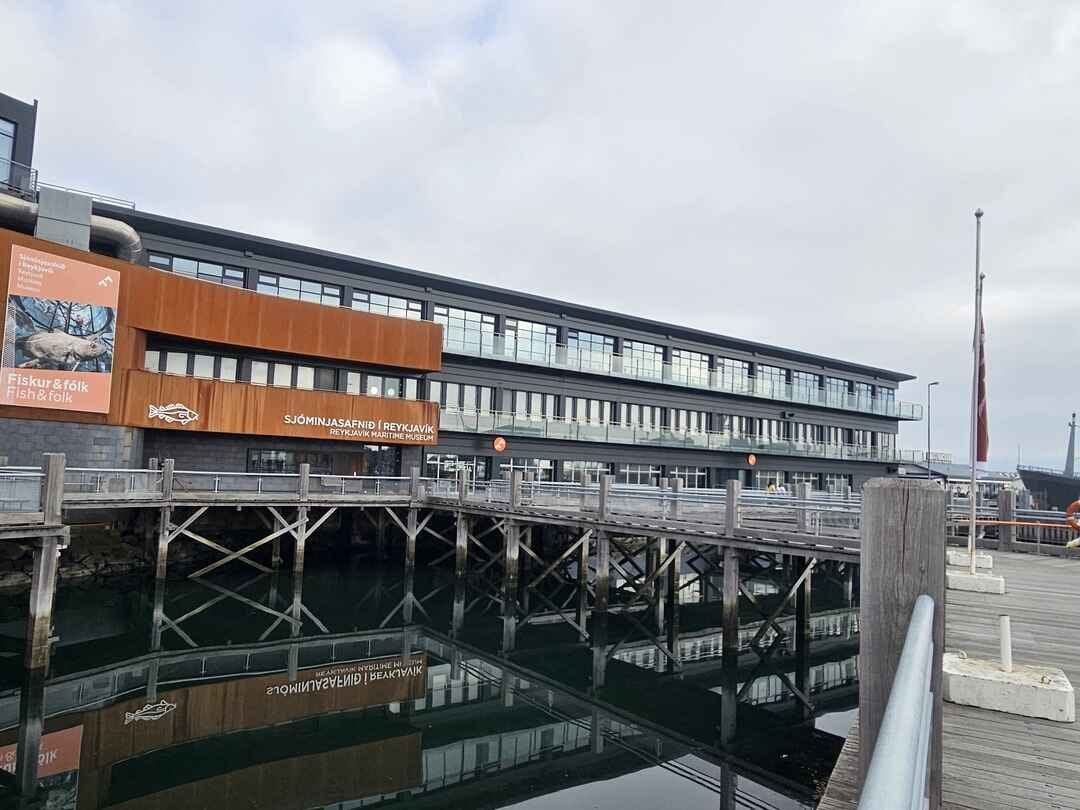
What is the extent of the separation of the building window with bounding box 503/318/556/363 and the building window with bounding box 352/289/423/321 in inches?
191

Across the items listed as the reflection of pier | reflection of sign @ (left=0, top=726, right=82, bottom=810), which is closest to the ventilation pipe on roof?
the reflection of pier

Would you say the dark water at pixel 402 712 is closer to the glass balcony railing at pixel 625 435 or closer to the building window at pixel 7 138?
the glass balcony railing at pixel 625 435

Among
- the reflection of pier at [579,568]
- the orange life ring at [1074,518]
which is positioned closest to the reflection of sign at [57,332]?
the reflection of pier at [579,568]

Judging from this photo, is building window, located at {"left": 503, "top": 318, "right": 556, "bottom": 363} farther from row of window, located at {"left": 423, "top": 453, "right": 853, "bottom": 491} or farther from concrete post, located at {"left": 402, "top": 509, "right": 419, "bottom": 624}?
concrete post, located at {"left": 402, "top": 509, "right": 419, "bottom": 624}

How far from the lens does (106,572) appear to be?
2428 cm

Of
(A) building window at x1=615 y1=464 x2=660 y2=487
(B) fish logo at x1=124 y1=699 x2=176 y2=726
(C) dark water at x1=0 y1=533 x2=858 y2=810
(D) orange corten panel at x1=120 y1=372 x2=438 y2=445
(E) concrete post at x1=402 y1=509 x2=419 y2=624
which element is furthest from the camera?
(A) building window at x1=615 y1=464 x2=660 y2=487

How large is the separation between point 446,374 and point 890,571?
107ft

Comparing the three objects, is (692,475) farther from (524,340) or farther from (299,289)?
(299,289)

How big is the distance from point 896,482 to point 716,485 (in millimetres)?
42773

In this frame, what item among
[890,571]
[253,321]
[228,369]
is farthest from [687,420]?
[890,571]

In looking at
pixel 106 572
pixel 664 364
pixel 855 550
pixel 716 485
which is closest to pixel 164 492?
pixel 106 572

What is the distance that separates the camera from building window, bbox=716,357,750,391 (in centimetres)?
4491

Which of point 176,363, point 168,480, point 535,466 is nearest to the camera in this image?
point 168,480

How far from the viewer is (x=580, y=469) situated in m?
38.5
